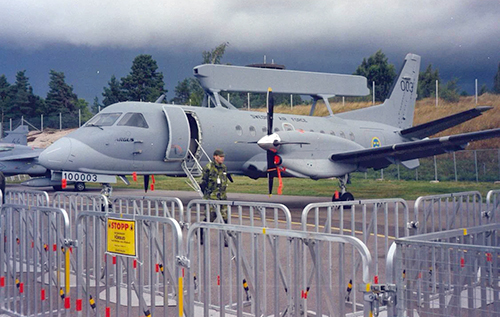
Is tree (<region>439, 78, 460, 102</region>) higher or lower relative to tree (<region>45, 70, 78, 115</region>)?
lower

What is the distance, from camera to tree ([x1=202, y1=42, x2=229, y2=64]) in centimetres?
5888

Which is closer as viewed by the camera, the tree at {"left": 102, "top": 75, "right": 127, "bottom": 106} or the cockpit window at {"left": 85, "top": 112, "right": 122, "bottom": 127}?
the cockpit window at {"left": 85, "top": 112, "right": 122, "bottom": 127}

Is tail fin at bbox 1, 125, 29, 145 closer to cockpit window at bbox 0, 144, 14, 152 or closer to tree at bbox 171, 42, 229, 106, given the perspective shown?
cockpit window at bbox 0, 144, 14, 152

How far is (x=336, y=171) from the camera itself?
18.7 meters

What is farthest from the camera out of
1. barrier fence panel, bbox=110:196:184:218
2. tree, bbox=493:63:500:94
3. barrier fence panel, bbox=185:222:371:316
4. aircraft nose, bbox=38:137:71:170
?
tree, bbox=493:63:500:94

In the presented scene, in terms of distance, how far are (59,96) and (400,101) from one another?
41.3m

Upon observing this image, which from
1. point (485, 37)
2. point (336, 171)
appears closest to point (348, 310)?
point (336, 171)

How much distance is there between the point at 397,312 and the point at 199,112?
15.2 meters

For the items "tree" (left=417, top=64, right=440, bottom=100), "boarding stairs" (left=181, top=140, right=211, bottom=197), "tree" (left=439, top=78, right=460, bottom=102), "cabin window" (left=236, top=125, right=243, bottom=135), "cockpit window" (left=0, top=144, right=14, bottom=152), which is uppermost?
"tree" (left=417, top=64, right=440, bottom=100)

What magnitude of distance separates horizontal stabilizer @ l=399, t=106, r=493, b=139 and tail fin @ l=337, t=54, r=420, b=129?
4.86 feet

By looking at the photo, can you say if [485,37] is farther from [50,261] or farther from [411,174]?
[50,261]

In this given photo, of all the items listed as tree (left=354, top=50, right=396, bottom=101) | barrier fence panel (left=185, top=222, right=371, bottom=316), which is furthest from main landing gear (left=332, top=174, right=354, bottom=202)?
tree (left=354, top=50, right=396, bottom=101)

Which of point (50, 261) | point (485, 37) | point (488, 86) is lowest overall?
point (50, 261)

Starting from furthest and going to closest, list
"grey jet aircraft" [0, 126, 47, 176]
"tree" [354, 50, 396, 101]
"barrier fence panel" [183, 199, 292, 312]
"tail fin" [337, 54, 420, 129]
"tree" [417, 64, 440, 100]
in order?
"tree" [354, 50, 396, 101], "tree" [417, 64, 440, 100], "grey jet aircraft" [0, 126, 47, 176], "tail fin" [337, 54, 420, 129], "barrier fence panel" [183, 199, 292, 312]
